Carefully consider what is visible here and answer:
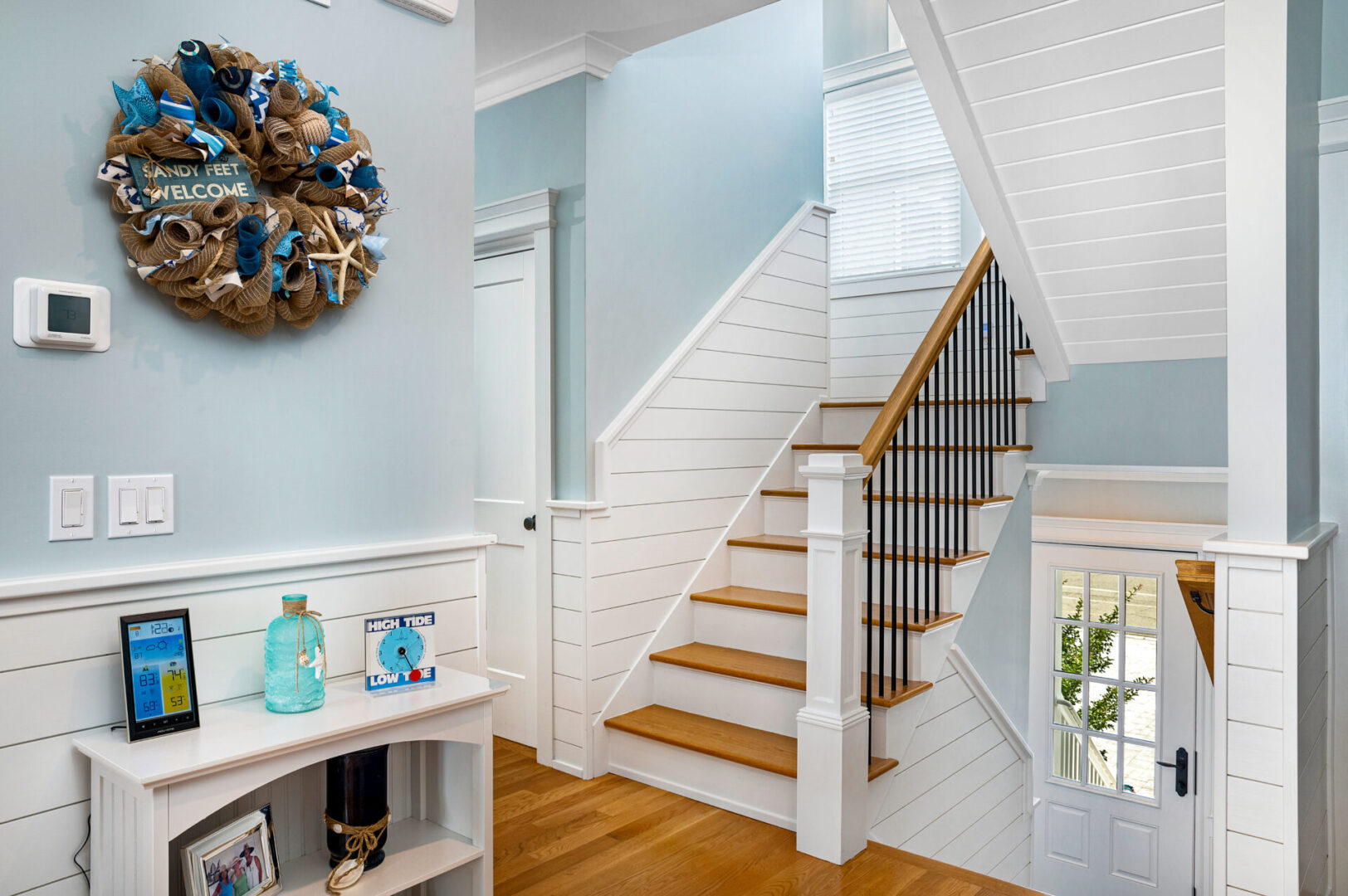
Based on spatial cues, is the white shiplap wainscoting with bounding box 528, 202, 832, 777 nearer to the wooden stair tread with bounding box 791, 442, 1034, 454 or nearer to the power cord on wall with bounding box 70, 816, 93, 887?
the wooden stair tread with bounding box 791, 442, 1034, 454

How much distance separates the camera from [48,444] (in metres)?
1.55

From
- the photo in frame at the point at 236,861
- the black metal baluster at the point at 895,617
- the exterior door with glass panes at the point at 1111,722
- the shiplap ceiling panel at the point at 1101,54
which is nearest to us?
the photo in frame at the point at 236,861

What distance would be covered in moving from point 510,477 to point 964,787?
2224mm

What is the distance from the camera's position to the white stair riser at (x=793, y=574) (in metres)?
3.30

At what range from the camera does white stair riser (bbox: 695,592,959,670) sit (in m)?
3.10

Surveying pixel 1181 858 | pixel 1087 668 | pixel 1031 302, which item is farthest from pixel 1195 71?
pixel 1181 858

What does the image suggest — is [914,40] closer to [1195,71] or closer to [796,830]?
[1195,71]

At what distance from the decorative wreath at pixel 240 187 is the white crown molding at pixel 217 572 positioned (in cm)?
49

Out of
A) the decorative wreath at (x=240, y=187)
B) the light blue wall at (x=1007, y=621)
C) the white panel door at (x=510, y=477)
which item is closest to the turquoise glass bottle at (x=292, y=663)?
the decorative wreath at (x=240, y=187)

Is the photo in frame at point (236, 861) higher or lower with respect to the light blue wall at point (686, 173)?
lower

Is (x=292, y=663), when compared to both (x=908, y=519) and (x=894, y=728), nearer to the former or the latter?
(x=894, y=728)

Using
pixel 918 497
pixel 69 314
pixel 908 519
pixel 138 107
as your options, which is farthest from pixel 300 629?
pixel 908 519

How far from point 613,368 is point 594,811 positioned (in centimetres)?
159

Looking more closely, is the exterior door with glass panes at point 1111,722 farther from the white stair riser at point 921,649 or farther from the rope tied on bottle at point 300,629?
the rope tied on bottle at point 300,629
